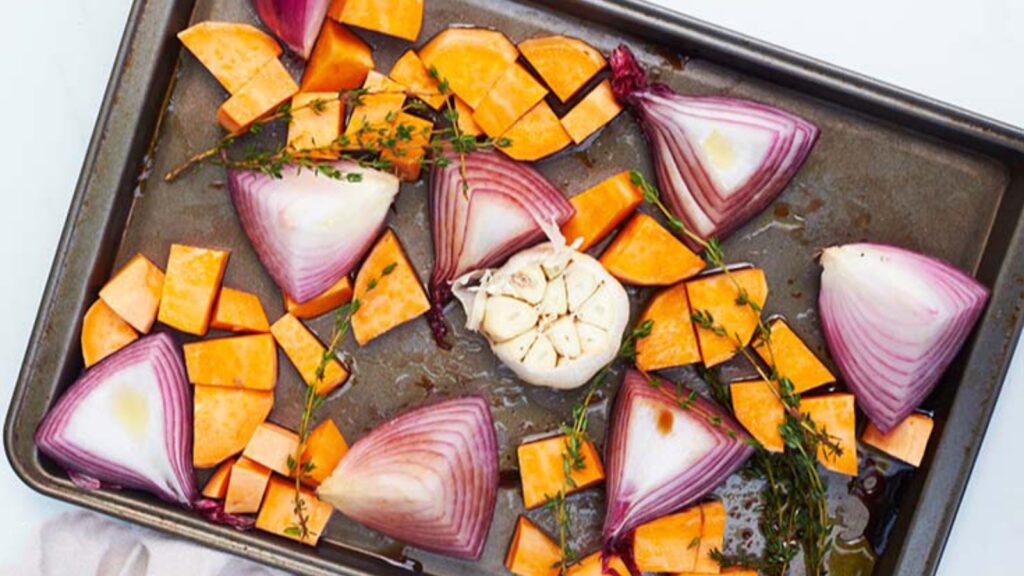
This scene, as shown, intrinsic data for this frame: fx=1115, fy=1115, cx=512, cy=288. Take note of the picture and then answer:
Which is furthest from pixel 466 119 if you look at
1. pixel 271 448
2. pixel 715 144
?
pixel 271 448

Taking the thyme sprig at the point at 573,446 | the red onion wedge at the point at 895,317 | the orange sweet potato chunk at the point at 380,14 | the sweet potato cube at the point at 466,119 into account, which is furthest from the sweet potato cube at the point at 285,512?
the red onion wedge at the point at 895,317

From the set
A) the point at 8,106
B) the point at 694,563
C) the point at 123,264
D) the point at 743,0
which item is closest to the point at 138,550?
the point at 123,264

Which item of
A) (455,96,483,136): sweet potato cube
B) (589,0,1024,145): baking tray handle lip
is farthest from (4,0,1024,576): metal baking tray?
(455,96,483,136): sweet potato cube

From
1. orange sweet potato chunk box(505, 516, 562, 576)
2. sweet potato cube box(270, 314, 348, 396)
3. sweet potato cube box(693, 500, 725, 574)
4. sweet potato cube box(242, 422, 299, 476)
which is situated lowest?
orange sweet potato chunk box(505, 516, 562, 576)

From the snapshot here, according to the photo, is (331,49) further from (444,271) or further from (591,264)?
(591,264)

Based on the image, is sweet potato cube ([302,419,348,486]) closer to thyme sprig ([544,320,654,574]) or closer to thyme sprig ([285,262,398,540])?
thyme sprig ([285,262,398,540])
